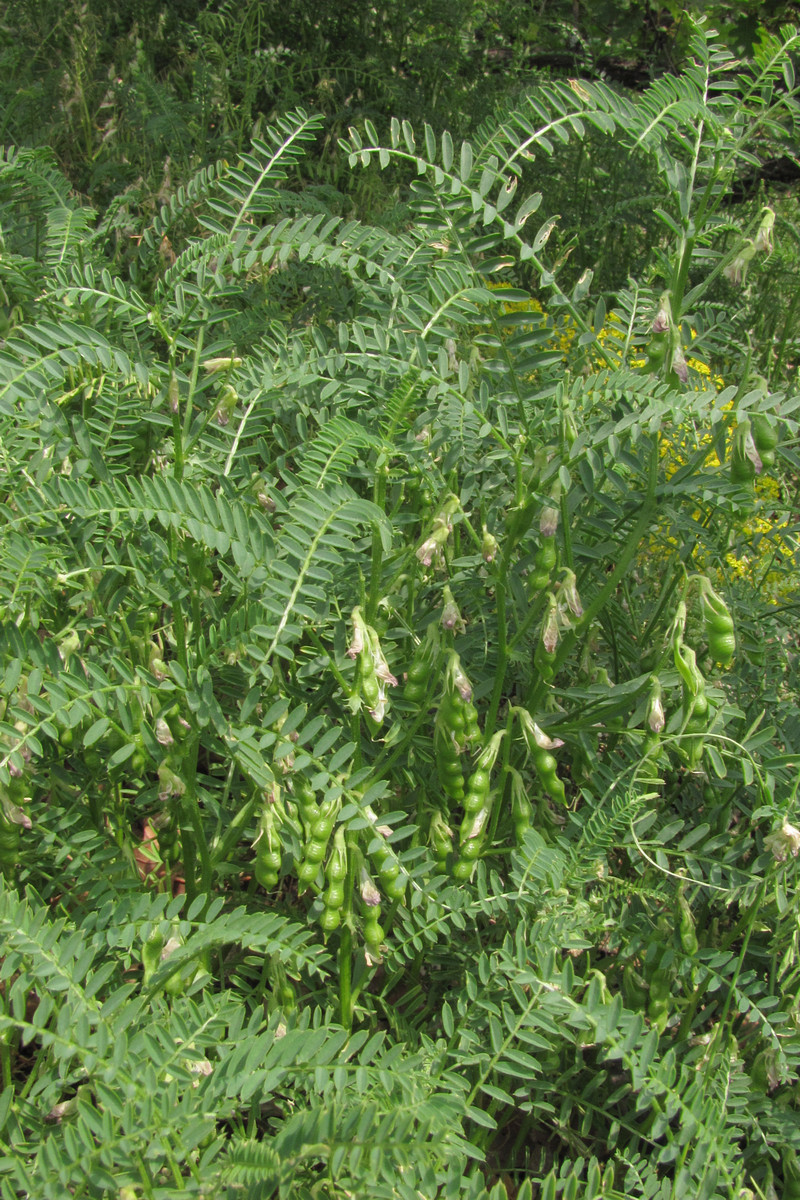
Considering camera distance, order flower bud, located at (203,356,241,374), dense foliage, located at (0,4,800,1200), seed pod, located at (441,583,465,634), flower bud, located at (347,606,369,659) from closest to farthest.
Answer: dense foliage, located at (0,4,800,1200)
flower bud, located at (347,606,369,659)
seed pod, located at (441,583,465,634)
flower bud, located at (203,356,241,374)

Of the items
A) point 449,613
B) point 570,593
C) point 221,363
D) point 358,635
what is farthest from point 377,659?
point 221,363

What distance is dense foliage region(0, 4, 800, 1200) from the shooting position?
1.32 m

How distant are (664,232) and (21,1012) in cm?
362

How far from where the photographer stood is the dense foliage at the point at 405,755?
4.32ft

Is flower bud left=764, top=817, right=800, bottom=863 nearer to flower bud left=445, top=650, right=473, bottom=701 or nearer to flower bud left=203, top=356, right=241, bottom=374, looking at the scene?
flower bud left=445, top=650, right=473, bottom=701

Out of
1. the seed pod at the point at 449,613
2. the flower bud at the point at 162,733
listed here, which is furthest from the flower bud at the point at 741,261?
the flower bud at the point at 162,733

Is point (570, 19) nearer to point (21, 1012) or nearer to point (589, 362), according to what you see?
point (589, 362)

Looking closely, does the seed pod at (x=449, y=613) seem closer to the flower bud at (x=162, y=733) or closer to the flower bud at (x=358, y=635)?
the flower bud at (x=358, y=635)

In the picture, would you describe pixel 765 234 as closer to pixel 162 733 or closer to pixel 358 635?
pixel 358 635

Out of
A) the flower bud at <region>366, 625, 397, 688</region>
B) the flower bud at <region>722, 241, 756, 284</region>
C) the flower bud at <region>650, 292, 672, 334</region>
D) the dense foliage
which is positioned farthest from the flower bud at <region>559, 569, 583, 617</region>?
the flower bud at <region>722, 241, 756, 284</region>

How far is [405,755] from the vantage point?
68.6 inches

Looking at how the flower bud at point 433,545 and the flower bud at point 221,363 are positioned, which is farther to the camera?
the flower bud at point 221,363

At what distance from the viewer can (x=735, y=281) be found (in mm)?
1566

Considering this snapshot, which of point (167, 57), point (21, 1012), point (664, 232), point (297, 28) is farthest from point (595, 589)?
point (167, 57)
